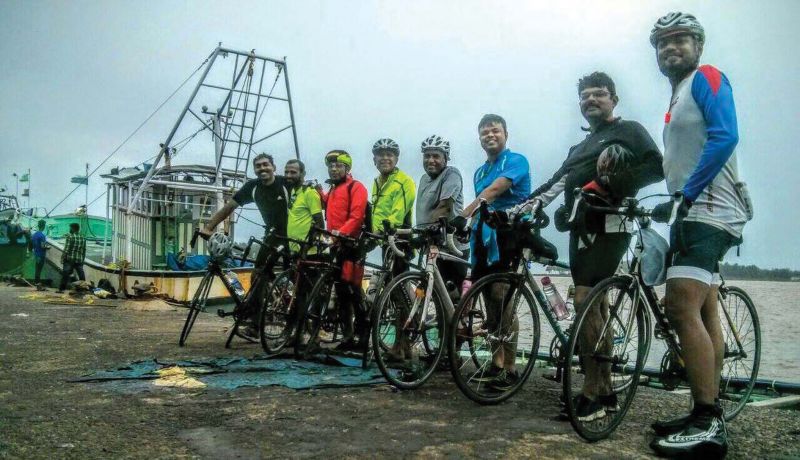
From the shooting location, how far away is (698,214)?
2875 millimetres

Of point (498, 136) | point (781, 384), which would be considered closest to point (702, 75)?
point (498, 136)

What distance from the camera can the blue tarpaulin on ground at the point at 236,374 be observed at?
4.04m

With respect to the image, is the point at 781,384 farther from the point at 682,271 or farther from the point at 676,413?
the point at 682,271

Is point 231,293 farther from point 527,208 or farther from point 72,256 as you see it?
point 72,256

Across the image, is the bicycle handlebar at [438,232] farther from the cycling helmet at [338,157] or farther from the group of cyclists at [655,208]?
the cycling helmet at [338,157]

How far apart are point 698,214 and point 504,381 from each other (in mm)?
1590

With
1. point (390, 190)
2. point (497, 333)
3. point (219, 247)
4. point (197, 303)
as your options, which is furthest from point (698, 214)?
point (197, 303)

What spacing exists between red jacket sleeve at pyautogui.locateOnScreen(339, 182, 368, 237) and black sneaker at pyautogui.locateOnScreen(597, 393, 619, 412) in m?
2.84

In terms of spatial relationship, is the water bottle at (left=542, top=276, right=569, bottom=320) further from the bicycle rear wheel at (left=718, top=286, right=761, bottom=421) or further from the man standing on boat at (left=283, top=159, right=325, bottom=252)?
the man standing on boat at (left=283, top=159, right=325, bottom=252)

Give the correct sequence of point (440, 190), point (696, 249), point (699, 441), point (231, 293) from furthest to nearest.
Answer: point (231, 293) → point (440, 190) → point (696, 249) → point (699, 441)

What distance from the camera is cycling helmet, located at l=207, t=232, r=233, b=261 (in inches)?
244

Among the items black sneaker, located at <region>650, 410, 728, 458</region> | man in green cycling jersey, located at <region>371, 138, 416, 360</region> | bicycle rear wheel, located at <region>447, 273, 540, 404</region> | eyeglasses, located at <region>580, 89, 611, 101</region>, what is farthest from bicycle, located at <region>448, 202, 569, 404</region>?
man in green cycling jersey, located at <region>371, 138, 416, 360</region>

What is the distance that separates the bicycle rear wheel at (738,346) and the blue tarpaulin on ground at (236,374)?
214 centimetres

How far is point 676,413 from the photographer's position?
3.60 metres
